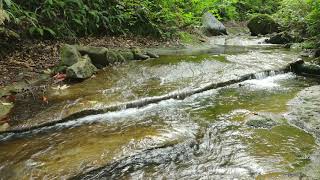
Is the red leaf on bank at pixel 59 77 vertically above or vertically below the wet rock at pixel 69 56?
below

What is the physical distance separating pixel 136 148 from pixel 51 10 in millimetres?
7365

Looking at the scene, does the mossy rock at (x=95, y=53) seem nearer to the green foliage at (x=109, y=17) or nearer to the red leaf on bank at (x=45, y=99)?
the green foliage at (x=109, y=17)

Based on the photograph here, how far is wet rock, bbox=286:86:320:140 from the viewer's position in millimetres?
5605

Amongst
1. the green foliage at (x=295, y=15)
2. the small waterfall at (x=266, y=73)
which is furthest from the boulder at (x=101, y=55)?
the green foliage at (x=295, y=15)

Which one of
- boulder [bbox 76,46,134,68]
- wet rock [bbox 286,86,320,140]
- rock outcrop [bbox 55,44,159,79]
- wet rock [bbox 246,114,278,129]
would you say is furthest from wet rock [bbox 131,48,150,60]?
wet rock [bbox 246,114,278,129]

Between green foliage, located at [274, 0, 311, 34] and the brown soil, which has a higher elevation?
green foliage, located at [274, 0, 311, 34]

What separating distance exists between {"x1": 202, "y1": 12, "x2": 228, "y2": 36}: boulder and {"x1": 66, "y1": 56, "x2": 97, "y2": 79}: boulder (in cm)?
1184

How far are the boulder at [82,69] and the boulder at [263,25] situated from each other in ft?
42.9

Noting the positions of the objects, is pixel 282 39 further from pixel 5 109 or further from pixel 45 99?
pixel 5 109

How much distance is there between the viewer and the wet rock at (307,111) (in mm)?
5605

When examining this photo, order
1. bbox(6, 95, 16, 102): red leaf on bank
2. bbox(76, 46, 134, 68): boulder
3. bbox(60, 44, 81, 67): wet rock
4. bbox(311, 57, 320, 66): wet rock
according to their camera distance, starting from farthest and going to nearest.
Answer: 1. bbox(311, 57, 320, 66): wet rock
2. bbox(76, 46, 134, 68): boulder
3. bbox(60, 44, 81, 67): wet rock
4. bbox(6, 95, 16, 102): red leaf on bank

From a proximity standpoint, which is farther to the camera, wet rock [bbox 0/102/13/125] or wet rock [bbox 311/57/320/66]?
wet rock [bbox 311/57/320/66]

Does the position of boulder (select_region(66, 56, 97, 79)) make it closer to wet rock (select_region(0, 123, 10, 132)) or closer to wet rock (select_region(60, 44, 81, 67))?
wet rock (select_region(60, 44, 81, 67))

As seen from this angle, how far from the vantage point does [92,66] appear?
891cm
